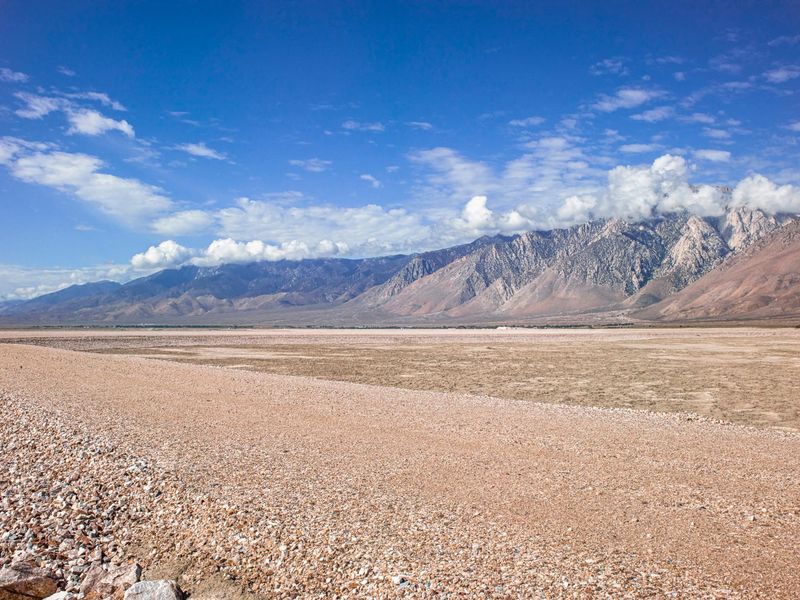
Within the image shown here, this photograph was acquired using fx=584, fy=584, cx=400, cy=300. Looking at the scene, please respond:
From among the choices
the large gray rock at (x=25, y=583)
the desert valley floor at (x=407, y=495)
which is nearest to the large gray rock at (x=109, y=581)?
the desert valley floor at (x=407, y=495)

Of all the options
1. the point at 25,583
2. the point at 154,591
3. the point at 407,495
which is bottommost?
the point at 25,583

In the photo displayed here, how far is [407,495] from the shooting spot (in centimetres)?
1030

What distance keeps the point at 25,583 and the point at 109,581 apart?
1.25 meters

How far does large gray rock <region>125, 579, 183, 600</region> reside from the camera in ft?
24.5

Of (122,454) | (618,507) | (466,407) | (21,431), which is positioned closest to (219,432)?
(122,454)

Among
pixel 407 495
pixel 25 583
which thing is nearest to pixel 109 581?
pixel 25 583

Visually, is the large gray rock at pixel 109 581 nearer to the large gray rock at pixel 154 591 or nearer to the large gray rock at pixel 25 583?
the large gray rock at pixel 154 591

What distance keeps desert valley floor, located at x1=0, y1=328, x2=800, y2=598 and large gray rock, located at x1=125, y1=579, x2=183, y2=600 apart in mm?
293

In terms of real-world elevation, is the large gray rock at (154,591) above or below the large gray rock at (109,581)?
above

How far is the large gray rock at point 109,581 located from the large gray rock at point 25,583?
19.1 inches

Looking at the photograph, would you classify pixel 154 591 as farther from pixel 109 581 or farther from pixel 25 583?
pixel 25 583

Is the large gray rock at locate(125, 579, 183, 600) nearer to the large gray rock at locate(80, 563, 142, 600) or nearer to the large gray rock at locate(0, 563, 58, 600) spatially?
the large gray rock at locate(80, 563, 142, 600)

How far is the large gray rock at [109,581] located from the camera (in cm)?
794

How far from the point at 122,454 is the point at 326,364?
2903 centimetres
